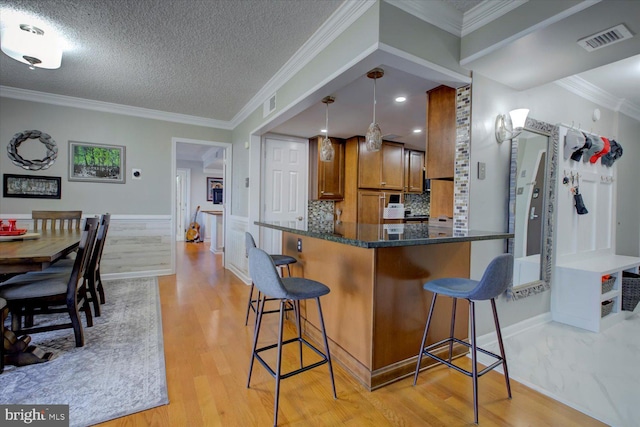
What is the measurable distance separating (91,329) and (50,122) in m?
2.93

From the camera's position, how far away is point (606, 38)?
1805 mm

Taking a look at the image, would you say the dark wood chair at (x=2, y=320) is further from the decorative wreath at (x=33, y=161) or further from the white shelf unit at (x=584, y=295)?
the white shelf unit at (x=584, y=295)

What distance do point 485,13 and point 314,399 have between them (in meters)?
2.62

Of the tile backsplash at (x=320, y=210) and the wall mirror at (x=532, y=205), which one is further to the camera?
the tile backsplash at (x=320, y=210)

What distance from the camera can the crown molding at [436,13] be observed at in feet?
6.05

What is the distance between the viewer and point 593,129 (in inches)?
132

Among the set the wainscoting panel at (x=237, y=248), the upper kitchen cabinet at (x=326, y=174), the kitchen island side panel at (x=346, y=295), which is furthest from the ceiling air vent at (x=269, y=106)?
the kitchen island side panel at (x=346, y=295)

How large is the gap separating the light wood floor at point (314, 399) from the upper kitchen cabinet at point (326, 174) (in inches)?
108

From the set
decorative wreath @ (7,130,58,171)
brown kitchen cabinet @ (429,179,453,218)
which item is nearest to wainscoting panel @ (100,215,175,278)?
decorative wreath @ (7,130,58,171)

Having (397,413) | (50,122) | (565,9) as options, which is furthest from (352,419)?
(50,122)

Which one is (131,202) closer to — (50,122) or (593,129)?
(50,122)

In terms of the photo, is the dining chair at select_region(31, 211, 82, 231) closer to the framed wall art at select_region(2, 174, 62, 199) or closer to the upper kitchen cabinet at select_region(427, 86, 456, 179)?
the framed wall art at select_region(2, 174, 62, 199)

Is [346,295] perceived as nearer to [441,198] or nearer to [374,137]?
[374,137]

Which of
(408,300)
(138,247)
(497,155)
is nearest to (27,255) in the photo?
(408,300)
